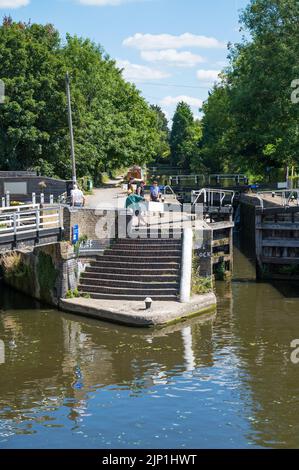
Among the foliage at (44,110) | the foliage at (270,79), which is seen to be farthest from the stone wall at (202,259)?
the foliage at (44,110)

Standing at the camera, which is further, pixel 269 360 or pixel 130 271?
pixel 130 271

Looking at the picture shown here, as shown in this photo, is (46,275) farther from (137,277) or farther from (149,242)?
(149,242)

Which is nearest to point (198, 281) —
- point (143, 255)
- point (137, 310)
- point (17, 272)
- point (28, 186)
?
point (143, 255)

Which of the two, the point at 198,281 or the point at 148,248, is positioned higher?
the point at 148,248

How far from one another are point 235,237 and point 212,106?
95.8 ft

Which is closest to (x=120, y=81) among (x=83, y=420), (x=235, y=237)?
(x=235, y=237)

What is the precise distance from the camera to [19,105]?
137ft

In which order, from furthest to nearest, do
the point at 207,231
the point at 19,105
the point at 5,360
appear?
1. the point at 19,105
2. the point at 207,231
3. the point at 5,360

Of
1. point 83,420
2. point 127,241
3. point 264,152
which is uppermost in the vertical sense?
point 264,152

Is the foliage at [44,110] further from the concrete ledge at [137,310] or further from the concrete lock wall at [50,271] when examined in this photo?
the concrete ledge at [137,310]

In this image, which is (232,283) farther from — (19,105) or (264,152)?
(264,152)

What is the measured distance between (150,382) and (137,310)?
505cm

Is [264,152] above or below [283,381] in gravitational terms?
above

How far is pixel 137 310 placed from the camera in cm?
2022
